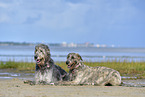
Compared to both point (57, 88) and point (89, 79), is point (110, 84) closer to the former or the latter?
point (89, 79)

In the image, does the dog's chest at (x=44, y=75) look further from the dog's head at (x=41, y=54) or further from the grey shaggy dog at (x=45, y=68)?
the dog's head at (x=41, y=54)

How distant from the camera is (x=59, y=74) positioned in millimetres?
13617

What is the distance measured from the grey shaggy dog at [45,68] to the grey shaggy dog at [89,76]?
454mm

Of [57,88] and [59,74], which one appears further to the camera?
[59,74]

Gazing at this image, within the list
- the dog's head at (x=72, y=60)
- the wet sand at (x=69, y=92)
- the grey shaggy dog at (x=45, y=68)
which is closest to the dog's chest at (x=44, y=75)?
the grey shaggy dog at (x=45, y=68)

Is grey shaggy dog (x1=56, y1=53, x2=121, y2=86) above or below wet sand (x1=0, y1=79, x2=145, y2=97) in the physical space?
above

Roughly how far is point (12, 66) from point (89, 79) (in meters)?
15.7

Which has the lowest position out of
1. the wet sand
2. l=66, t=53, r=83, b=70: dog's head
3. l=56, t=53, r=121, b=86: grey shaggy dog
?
the wet sand

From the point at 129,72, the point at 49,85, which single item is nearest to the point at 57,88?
the point at 49,85

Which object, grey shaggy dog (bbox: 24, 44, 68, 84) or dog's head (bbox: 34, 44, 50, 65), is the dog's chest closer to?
grey shaggy dog (bbox: 24, 44, 68, 84)

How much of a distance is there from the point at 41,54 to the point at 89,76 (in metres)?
2.51

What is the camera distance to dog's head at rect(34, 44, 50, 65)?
492 inches

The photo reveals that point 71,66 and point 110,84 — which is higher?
point 71,66

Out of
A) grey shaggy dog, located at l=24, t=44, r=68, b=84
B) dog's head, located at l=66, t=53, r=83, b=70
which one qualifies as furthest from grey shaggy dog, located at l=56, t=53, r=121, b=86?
grey shaggy dog, located at l=24, t=44, r=68, b=84
